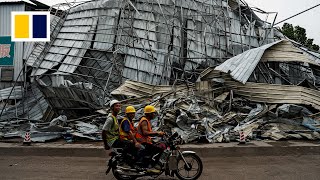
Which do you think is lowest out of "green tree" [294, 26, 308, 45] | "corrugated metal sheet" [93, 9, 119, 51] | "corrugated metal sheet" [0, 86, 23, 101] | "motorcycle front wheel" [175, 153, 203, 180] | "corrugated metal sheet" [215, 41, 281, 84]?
"motorcycle front wheel" [175, 153, 203, 180]

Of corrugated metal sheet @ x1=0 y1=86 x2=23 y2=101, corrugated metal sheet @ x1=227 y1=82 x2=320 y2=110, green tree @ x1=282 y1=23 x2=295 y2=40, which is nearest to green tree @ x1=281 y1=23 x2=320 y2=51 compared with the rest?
green tree @ x1=282 y1=23 x2=295 y2=40

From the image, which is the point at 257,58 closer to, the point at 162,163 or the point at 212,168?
the point at 212,168

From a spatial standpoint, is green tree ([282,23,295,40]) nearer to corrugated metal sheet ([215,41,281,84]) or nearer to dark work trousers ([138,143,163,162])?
corrugated metal sheet ([215,41,281,84])

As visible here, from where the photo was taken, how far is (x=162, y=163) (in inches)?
240

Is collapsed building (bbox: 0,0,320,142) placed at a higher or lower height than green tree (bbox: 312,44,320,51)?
lower

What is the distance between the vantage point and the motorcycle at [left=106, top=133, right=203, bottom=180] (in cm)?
603

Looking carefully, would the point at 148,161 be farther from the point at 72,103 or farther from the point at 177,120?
the point at 72,103

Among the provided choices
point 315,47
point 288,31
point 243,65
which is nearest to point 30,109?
point 243,65

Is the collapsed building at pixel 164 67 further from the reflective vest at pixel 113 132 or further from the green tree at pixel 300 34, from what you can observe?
the green tree at pixel 300 34

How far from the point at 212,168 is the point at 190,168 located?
1.56 meters

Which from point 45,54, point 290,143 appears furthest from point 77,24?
point 290,143

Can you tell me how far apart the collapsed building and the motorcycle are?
4.12 m

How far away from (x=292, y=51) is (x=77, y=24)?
9.52m

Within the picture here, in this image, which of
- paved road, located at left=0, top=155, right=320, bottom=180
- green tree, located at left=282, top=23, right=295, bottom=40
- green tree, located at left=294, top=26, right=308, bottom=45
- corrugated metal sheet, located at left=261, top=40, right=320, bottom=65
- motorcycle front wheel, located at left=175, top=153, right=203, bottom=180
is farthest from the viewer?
green tree, located at left=294, top=26, right=308, bottom=45
